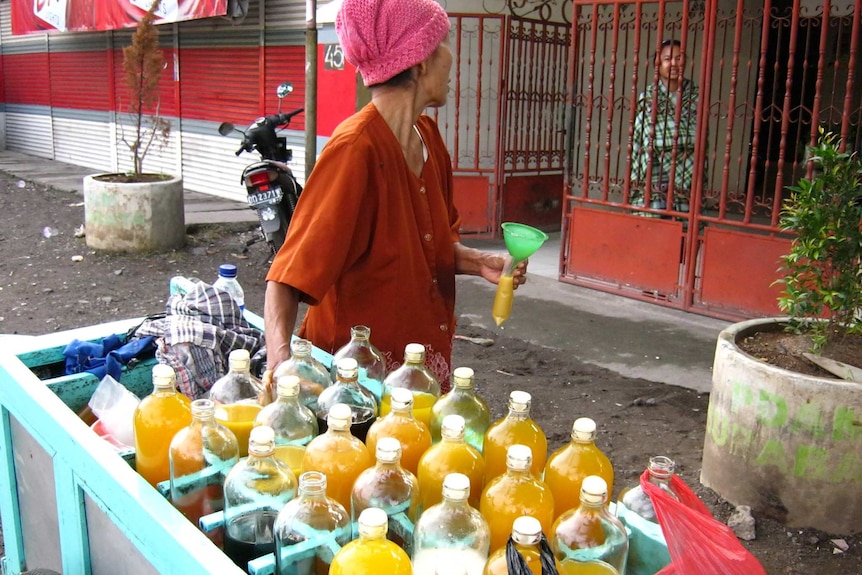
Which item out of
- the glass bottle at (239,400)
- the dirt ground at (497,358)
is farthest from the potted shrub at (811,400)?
the glass bottle at (239,400)

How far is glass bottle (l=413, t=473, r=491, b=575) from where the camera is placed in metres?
1.25

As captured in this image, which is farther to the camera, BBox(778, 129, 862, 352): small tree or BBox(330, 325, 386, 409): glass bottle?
BBox(778, 129, 862, 352): small tree

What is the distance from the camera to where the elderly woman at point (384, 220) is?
2080mm

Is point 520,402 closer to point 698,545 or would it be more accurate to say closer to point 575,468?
point 575,468

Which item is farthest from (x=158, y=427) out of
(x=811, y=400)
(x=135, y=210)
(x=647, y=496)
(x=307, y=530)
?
(x=135, y=210)

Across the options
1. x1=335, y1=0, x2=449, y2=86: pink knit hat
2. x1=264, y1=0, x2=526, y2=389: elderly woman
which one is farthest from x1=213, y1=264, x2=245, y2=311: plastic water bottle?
x1=335, y1=0, x2=449, y2=86: pink knit hat

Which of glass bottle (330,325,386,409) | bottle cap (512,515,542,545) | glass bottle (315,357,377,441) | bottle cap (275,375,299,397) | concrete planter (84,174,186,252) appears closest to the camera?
bottle cap (512,515,542,545)

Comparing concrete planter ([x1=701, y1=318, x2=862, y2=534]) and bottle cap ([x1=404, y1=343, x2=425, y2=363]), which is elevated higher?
bottle cap ([x1=404, y1=343, x2=425, y2=363])

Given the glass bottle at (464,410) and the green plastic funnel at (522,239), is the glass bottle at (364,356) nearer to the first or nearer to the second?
the glass bottle at (464,410)

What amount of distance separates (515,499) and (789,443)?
2.29 meters

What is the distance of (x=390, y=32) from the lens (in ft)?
6.86

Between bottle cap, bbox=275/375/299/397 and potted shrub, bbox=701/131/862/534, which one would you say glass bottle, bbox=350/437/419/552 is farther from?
potted shrub, bbox=701/131/862/534

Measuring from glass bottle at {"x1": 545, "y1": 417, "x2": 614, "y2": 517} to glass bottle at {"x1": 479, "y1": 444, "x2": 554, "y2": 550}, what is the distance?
0.32 ft

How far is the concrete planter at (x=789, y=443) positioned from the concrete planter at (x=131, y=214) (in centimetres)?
596
